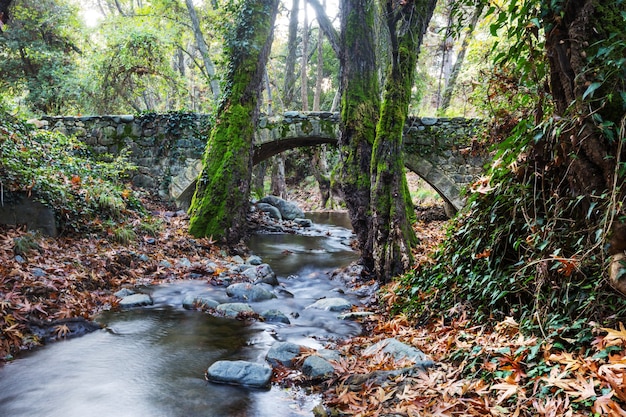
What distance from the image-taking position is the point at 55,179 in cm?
611

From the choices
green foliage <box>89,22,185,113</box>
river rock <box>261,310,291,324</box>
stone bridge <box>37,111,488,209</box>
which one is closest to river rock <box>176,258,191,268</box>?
river rock <box>261,310,291,324</box>

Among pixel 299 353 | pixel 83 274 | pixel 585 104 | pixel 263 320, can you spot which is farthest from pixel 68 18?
pixel 585 104

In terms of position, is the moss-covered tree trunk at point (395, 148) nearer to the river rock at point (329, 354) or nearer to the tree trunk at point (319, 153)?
the river rock at point (329, 354)

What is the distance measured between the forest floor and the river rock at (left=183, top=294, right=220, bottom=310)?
0.79m

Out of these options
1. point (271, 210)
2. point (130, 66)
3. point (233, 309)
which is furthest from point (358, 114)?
point (130, 66)

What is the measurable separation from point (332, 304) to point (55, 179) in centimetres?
443

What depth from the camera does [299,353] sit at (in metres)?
3.55

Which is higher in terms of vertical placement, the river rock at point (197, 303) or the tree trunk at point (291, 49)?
the tree trunk at point (291, 49)

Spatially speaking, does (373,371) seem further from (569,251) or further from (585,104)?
(585,104)

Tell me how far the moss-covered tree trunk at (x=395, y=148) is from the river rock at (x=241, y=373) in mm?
2662

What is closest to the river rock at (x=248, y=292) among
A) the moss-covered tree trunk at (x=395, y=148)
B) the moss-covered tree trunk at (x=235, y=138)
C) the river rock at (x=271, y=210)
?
the moss-covered tree trunk at (x=395, y=148)

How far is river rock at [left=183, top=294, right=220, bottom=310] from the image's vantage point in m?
4.89

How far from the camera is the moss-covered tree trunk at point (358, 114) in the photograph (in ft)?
21.0

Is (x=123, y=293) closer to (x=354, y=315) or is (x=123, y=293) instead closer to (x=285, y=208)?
(x=354, y=315)
